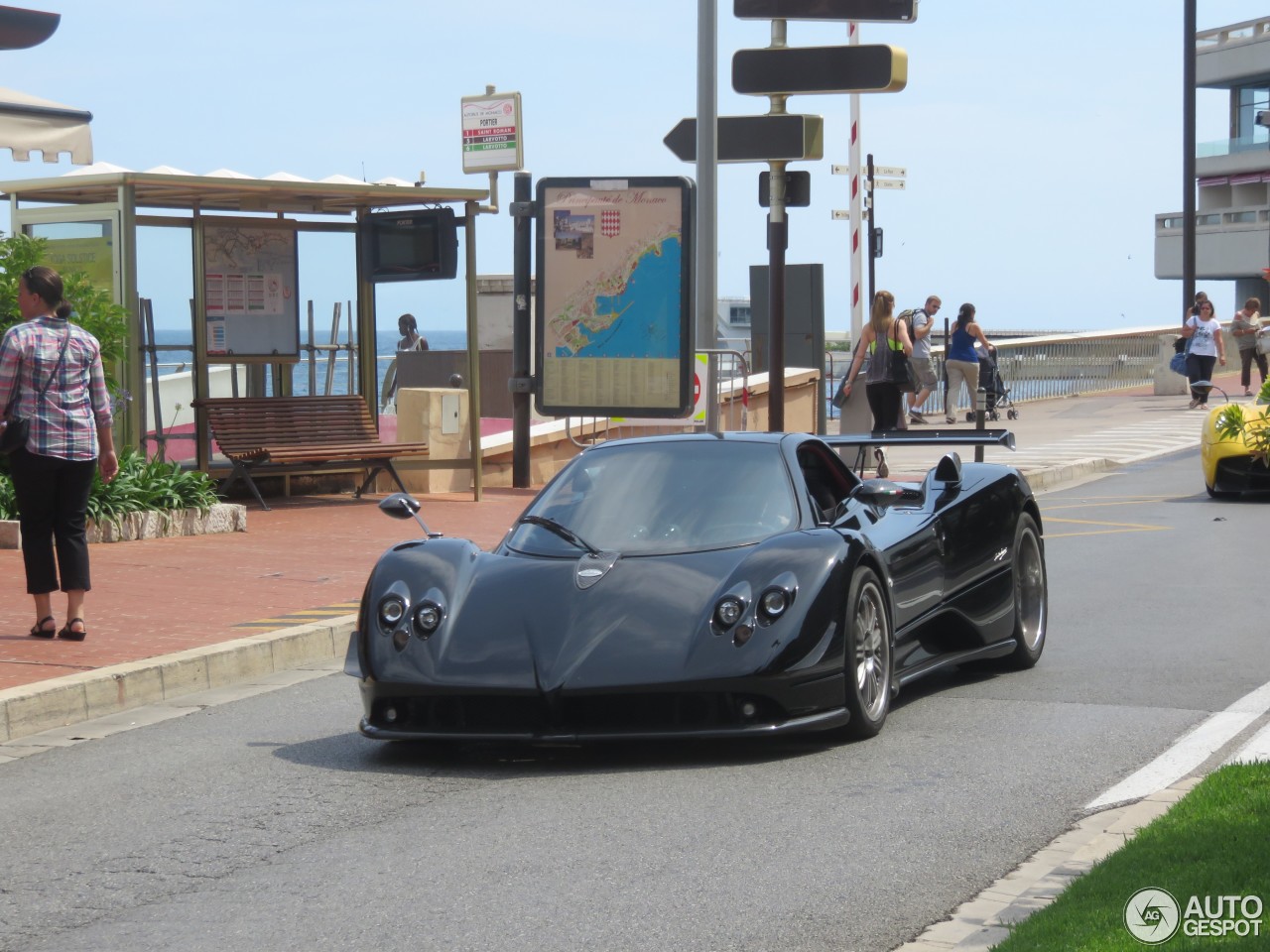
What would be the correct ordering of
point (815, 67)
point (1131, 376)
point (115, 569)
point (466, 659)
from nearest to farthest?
point (466, 659)
point (115, 569)
point (815, 67)
point (1131, 376)

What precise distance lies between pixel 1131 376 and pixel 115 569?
99.3 ft

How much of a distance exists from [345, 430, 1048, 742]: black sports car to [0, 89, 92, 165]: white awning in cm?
330

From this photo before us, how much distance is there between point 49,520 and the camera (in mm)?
9312

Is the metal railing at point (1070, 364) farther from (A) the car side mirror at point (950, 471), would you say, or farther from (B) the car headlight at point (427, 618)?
(B) the car headlight at point (427, 618)

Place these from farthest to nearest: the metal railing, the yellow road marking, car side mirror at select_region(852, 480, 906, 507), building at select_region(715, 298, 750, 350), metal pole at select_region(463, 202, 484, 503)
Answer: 1. building at select_region(715, 298, 750, 350)
2. the metal railing
3. metal pole at select_region(463, 202, 484, 503)
4. the yellow road marking
5. car side mirror at select_region(852, 480, 906, 507)

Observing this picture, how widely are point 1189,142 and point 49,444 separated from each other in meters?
32.5

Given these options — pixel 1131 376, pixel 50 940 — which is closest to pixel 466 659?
pixel 50 940

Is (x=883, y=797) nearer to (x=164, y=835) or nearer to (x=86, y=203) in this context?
(x=164, y=835)

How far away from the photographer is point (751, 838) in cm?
564

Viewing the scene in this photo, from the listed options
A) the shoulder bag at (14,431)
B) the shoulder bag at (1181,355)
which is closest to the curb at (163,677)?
the shoulder bag at (14,431)

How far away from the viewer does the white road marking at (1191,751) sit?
6.23 metres

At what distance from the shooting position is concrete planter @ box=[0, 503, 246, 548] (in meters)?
13.0

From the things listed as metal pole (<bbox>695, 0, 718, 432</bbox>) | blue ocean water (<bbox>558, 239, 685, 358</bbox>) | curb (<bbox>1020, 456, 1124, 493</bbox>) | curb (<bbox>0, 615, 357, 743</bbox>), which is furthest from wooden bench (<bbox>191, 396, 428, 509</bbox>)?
curb (<bbox>1020, 456, 1124, 493</bbox>)

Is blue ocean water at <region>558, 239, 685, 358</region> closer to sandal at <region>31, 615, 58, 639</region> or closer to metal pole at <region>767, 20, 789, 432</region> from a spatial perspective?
metal pole at <region>767, 20, 789, 432</region>
